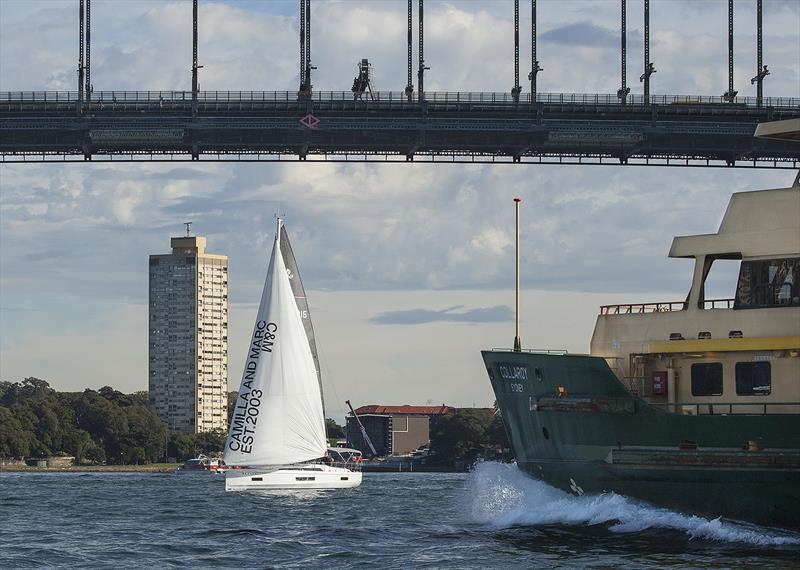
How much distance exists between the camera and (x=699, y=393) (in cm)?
3438

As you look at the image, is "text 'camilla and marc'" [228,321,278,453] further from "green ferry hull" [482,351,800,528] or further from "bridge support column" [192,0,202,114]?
"green ferry hull" [482,351,800,528]

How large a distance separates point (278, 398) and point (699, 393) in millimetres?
36722

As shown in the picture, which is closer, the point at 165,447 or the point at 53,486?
the point at 53,486

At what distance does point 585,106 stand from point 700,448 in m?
52.2

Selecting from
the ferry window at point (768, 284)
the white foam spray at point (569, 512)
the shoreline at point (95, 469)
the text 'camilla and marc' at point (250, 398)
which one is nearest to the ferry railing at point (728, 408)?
the white foam spray at point (569, 512)

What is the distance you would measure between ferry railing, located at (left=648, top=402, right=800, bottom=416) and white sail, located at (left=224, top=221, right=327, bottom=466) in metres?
36.3

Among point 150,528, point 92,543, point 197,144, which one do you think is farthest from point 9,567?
point 197,144

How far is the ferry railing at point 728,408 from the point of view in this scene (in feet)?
106

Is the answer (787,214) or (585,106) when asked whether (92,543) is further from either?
(585,106)

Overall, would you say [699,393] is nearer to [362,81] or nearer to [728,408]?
[728,408]

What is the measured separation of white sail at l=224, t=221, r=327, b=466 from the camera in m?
68.6

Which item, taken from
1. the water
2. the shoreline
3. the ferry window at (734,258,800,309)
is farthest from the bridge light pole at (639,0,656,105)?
the shoreline

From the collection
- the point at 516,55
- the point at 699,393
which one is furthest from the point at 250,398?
the point at 699,393

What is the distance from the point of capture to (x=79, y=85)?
85.8m
